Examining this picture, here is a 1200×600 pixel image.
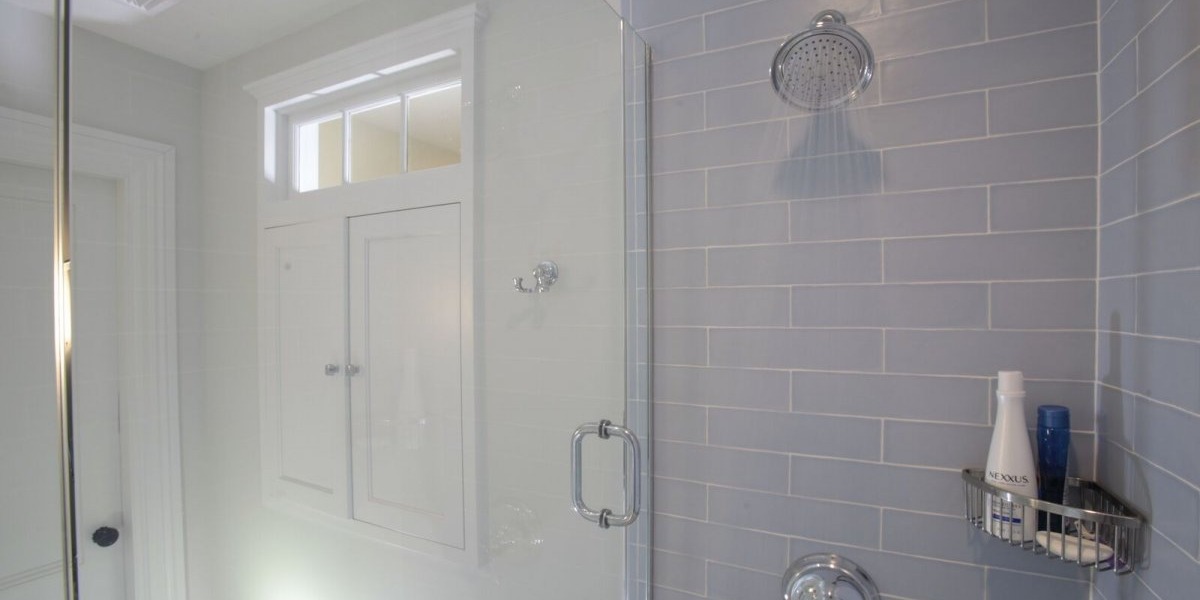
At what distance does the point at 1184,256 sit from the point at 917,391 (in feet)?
1.42

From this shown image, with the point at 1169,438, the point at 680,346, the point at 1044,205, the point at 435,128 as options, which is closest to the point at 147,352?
the point at 435,128

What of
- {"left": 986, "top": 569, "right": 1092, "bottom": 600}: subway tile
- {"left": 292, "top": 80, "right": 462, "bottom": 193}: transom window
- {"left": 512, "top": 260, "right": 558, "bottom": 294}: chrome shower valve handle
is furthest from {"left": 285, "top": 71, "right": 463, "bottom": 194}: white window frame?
{"left": 986, "top": 569, "right": 1092, "bottom": 600}: subway tile

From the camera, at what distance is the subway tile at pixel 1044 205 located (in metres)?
0.88

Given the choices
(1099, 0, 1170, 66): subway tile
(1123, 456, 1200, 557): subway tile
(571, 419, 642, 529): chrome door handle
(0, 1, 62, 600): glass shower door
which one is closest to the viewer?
(0, 1, 62, 600): glass shower door

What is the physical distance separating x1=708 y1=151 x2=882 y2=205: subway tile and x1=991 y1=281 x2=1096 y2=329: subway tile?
30cm

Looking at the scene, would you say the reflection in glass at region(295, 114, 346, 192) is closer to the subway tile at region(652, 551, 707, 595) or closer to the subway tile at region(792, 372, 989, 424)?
the subway tile at region(792, 372, 989, 424)

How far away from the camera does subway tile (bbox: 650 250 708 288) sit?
3.76 feet

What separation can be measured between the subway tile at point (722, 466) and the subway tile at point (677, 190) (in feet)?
1.84

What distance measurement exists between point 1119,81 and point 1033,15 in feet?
0.65

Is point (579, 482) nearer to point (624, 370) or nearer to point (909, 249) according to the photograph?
point (624, 370)

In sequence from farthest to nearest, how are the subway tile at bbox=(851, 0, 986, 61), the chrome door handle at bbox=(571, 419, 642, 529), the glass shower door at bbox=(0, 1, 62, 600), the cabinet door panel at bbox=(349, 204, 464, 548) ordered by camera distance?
the chrome door handle at bbox=(571, 419, 642, 529) < the subway tile at bbox=(851, 0, 986, 61) < the cabinet door panel at bbox=(349, 204, 464, 548) < the glass shower door at bbox=(0, 1, 62, 600)

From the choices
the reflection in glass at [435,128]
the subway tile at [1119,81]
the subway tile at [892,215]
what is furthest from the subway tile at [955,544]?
the reflection in glass at [435,128]

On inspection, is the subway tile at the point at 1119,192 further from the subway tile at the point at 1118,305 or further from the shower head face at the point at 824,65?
the shower head face at the point at 824,65

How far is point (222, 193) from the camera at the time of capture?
0.62 m
